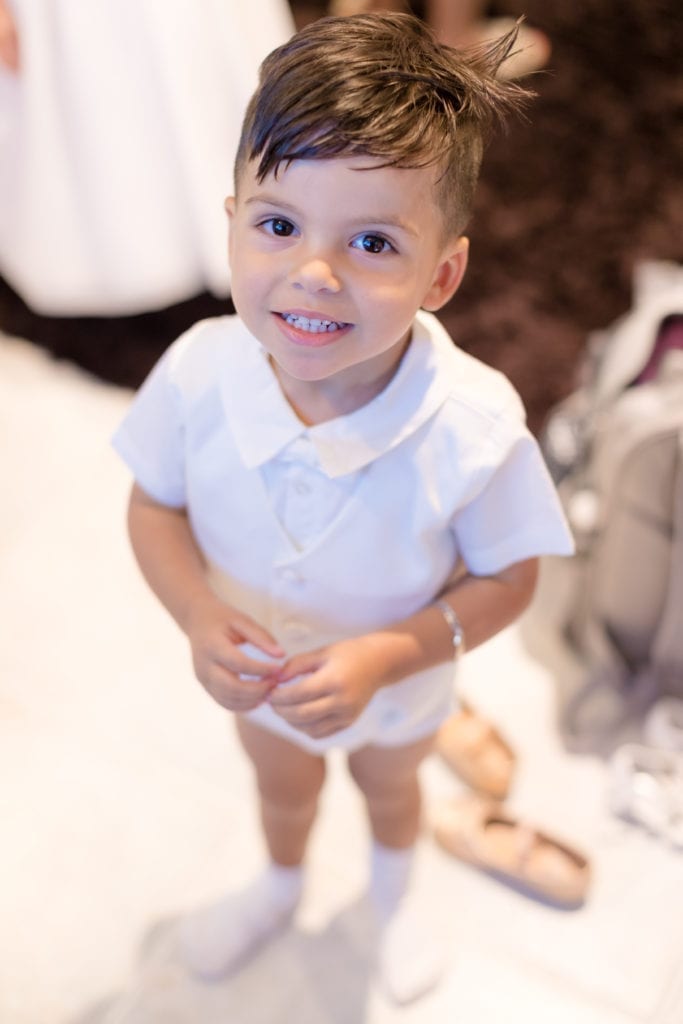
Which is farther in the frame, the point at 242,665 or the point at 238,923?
the point at 238,923

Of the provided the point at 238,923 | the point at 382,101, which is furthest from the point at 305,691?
the point at 238,923

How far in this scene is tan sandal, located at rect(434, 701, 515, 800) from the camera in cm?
119

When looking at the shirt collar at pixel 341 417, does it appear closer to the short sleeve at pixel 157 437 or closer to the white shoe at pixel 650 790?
the short sleeve at pixel 157 437

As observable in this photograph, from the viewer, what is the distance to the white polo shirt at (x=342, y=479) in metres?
0.69

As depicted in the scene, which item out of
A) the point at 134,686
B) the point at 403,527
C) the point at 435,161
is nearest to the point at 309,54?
the point at 435,161

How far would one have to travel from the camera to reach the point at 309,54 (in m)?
0.57

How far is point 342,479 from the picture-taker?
2.30 feet

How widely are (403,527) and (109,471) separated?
2.99 feet

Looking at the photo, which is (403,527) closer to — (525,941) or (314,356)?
(314,356)

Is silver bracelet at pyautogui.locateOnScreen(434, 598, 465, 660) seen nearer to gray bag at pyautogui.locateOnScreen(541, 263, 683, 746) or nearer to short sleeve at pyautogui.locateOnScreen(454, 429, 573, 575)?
short sleeve at pyautogui.locateOnScreen(454, 429, 573, 575)

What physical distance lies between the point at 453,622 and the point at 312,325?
0.26 meters

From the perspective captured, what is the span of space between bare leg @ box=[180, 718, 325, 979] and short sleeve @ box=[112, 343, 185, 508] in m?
0.33

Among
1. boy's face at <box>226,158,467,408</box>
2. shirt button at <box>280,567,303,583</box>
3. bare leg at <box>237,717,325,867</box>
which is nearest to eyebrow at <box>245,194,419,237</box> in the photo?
boy's face at <box>226,158,467,408</box>

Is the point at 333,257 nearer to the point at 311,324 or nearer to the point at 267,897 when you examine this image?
the point at 311,324
